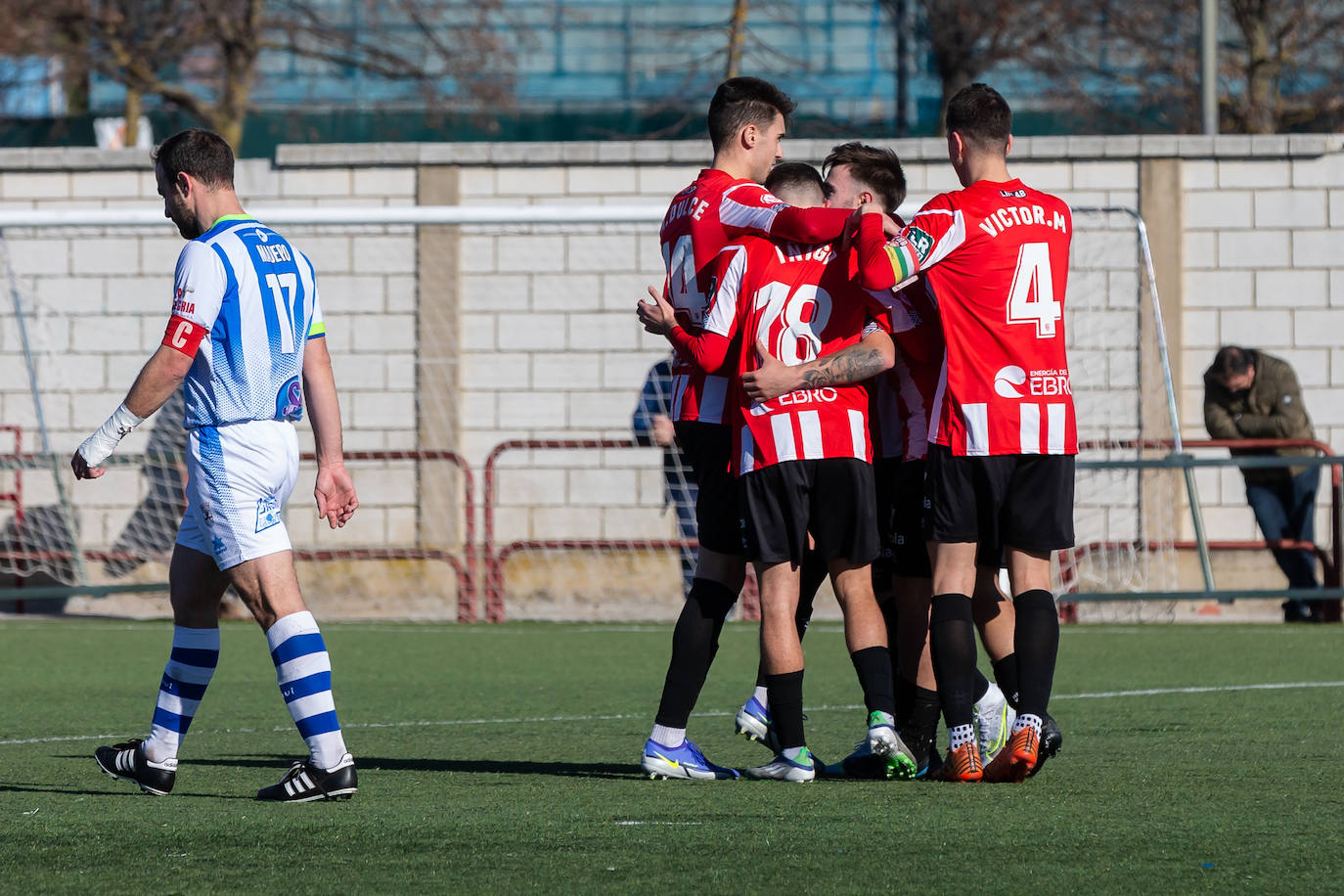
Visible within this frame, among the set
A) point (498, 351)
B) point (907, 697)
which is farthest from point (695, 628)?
point (498, 351)

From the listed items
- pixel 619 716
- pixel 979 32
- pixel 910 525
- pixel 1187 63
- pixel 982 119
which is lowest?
pixel 619 716

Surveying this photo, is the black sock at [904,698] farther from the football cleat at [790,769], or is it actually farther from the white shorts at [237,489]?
the white shorts at [237,489]

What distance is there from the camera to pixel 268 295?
494 cm

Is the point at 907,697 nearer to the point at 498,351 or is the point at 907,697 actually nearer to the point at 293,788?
the point at 293,788

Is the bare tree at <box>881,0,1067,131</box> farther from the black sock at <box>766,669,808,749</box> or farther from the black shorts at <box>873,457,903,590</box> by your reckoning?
the black sock at <box>766,669,808,749</box>

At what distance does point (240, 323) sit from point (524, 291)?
8834mm

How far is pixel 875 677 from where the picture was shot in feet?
16.7

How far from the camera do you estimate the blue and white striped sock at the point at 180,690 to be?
5012 mm

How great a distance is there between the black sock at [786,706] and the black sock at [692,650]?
21cm

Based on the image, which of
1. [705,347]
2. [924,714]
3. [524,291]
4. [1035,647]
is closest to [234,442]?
[705,347]

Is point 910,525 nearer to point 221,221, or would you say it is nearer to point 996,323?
point 996,323

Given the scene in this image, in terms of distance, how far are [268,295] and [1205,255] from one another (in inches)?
386

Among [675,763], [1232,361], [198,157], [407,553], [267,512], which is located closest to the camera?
[267,512]

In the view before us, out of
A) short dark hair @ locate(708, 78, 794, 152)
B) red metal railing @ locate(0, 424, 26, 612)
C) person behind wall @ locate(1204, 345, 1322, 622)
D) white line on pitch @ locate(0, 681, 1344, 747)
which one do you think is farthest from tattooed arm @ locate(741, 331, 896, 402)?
red metal railing @ locate(0, 424, 26, 612)
